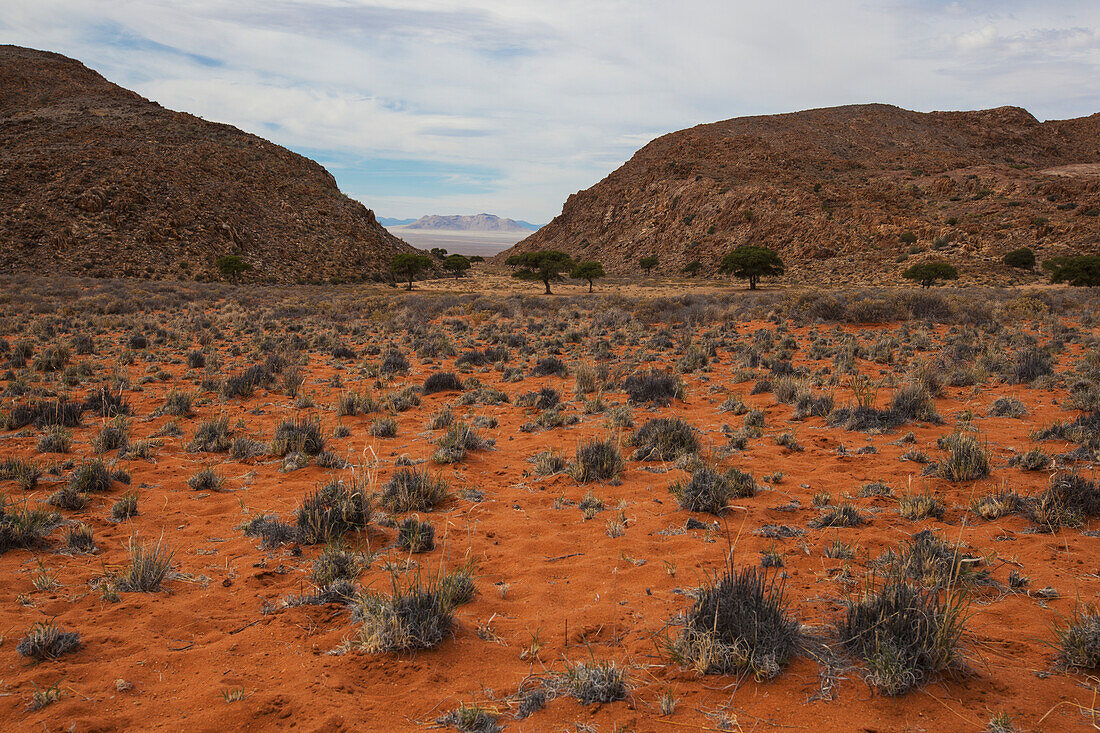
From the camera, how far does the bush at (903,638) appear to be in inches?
110

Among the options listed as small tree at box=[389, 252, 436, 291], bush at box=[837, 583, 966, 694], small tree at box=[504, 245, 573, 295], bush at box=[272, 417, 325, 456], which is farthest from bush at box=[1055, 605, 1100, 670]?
small tree at box=[389, 252, 436, 291]

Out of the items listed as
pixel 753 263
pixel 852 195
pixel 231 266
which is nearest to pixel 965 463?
pixel 753 263

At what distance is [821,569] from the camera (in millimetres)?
4121

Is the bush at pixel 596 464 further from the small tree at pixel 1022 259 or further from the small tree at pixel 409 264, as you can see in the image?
the small tree at pixel 1022 259

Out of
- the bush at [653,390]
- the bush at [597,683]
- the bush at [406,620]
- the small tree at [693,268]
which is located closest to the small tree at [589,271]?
the small tree at [693,268]

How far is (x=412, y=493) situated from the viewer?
17.9 ft

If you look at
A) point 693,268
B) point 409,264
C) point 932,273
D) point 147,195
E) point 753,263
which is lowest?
point 932,273

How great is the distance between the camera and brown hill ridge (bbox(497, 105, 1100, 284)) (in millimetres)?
43938

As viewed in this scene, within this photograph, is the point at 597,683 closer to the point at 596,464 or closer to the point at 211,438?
the point at 596,464

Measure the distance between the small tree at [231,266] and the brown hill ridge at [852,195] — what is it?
123 ft

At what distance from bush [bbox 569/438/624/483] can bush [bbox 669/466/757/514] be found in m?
0.78

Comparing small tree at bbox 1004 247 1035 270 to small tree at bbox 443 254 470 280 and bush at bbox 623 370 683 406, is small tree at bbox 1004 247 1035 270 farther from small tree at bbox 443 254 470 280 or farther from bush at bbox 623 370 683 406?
small tree at bbox 443 254 470 280

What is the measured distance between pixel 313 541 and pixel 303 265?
47.8 meters

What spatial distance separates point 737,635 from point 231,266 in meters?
44.9
